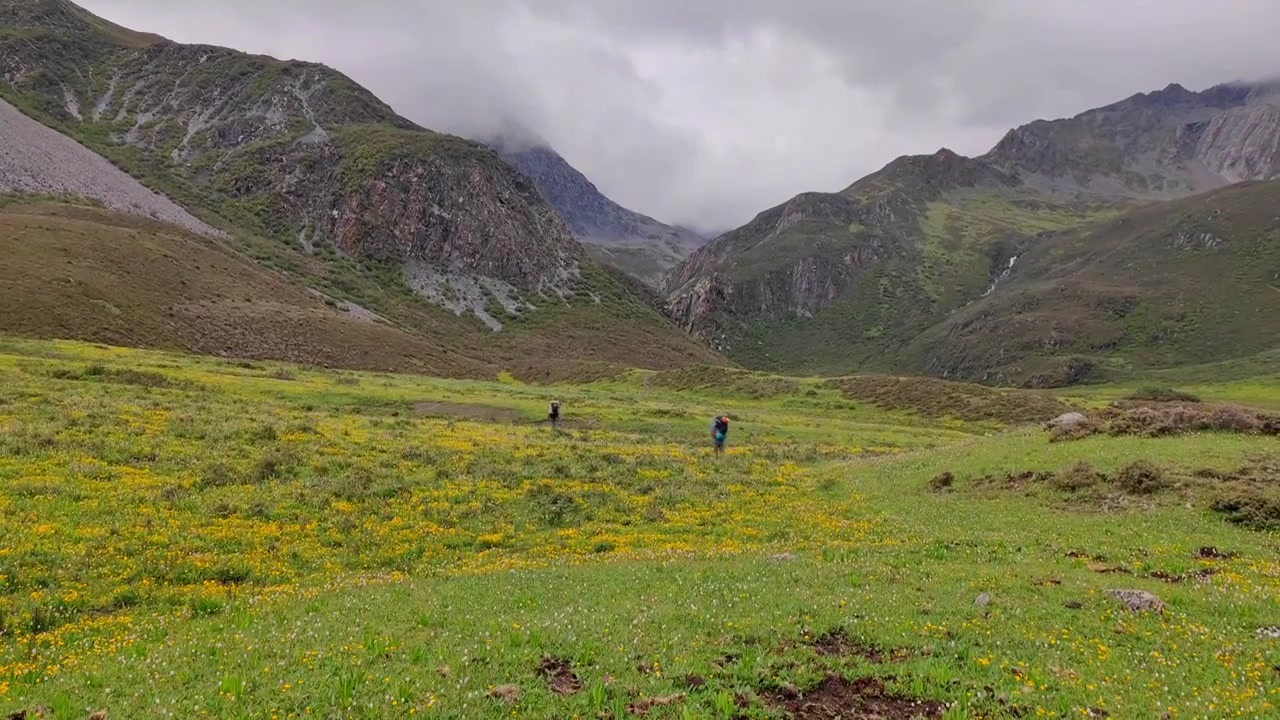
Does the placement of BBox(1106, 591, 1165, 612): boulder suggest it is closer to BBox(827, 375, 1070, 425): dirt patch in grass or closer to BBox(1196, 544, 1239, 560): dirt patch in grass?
BBox(1196, 544, 1239, 560): dirt patch in grass

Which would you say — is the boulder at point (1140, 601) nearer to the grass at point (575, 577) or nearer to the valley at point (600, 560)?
the valley at point (600, 560)

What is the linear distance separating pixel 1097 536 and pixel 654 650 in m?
16.6

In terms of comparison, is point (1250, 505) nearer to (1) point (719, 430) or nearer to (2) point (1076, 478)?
(2) point (1076, 478)

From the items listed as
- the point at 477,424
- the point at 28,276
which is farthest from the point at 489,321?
the point at 477,424

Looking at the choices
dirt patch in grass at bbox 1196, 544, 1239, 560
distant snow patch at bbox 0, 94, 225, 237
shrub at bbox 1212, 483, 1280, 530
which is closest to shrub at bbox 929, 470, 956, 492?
shrub at bbox 1212, 483, 1280, 530

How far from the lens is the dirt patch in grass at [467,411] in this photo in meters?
56.3

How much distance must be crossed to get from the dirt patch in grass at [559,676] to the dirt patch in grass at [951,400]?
236ft

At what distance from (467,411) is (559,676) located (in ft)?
164

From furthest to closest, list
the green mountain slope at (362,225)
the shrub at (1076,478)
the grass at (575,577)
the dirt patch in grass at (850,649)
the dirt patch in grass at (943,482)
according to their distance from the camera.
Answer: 1. the green mountain slope at (362,225)
2. the dirt patch in grass at (943,482)
3. the shrub at (1076,478)
4. the dirt patch in grass at (850,649)
5. the grass at (575,577)

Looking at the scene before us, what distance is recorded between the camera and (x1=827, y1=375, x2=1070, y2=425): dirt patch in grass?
74375 millimetres

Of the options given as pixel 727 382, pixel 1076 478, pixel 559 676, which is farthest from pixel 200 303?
pixel 1076 478

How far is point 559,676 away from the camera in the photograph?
11062 millimetres

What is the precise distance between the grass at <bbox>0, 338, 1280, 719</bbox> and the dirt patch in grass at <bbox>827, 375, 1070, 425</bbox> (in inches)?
1595

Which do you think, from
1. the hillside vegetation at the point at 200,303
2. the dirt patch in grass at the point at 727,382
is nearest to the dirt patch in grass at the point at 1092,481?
the dirt patch in grass at the point at 727,382
